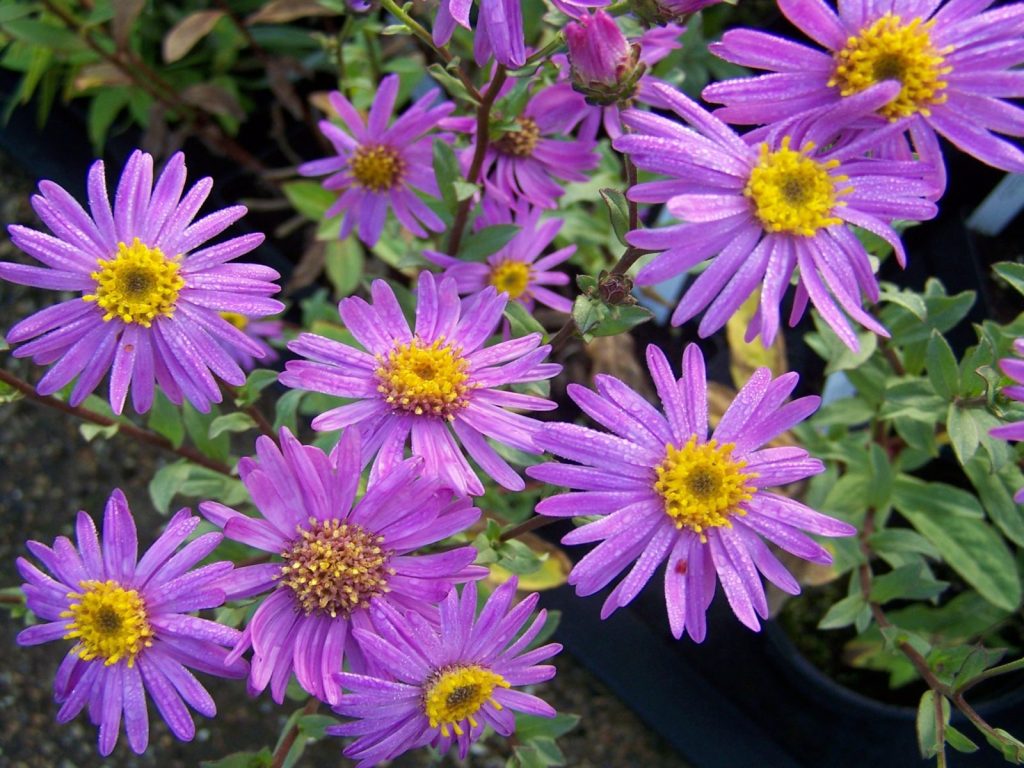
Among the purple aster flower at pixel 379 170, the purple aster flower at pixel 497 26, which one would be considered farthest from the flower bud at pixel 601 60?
the purple aster flower at pixel 379 170

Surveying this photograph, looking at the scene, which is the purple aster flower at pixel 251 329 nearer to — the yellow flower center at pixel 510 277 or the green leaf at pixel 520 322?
the yellow flower center at pixel 510 277

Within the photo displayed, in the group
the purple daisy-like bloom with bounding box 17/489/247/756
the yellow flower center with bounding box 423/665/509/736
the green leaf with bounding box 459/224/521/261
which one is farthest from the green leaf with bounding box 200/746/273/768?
the green leaf with bounding box 459/224/521/261

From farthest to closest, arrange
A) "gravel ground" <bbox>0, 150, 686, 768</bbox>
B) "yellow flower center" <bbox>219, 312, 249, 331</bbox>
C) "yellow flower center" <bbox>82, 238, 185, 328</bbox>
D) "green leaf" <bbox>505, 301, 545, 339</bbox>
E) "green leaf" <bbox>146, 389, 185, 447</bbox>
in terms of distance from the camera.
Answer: "gravel ground" <bbox>0, 150, 686, 768</bbox> → "yellow flower center" <bbox>219, 312, 249, 331</bbox> → "green leaf" <bbox>146, 389, 185, 447</bbox> → "green leaf" <bbox>505, 301, 545, 339</bbox> → "yellow flower center" <bbox>82, 238, 185, 328</bbox>

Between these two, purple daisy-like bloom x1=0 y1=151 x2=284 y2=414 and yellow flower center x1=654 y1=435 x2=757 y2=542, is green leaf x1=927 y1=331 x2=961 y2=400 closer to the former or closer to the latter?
yellow flower center x1=654 y1=435 x2=757 y2=542

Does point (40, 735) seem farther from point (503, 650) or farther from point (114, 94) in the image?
point (503, 650)

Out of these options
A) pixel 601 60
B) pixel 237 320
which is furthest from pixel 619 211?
pixel 237 320
